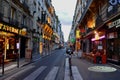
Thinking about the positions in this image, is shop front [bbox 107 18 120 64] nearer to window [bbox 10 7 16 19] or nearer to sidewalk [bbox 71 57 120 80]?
sidewalk [bbox 71 57 120 80]

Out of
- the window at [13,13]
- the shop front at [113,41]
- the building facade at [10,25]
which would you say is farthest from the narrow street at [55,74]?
the window at [13,13]

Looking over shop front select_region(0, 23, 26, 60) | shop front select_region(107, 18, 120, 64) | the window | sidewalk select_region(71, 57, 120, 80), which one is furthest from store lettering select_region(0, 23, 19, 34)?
shop front select_region(107, 18, 120, 64)

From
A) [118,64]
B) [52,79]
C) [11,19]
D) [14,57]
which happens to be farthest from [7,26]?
[52,79]

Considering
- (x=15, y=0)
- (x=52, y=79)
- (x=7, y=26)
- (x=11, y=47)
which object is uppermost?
(x=15, y=0)

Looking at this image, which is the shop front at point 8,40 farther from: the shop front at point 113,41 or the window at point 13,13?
the shop front at point 113,41

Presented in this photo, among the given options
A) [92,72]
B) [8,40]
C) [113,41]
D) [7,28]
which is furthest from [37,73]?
[8,40]

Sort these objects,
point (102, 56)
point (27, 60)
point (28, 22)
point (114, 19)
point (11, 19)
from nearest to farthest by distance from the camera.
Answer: point (114, 19), point (102, 56), point (27, 60), point (11, 19), point (28, 22)

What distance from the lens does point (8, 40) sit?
94.0 ft

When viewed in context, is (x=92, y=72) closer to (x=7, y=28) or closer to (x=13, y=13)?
(x=7, y=28)

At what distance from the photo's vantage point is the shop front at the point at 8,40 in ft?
81.9

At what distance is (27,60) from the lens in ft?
86.1

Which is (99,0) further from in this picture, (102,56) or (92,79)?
(92,79)

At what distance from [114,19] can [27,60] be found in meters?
10.6

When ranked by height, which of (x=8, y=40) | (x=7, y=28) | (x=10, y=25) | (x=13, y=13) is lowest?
(x=8, y=40)
